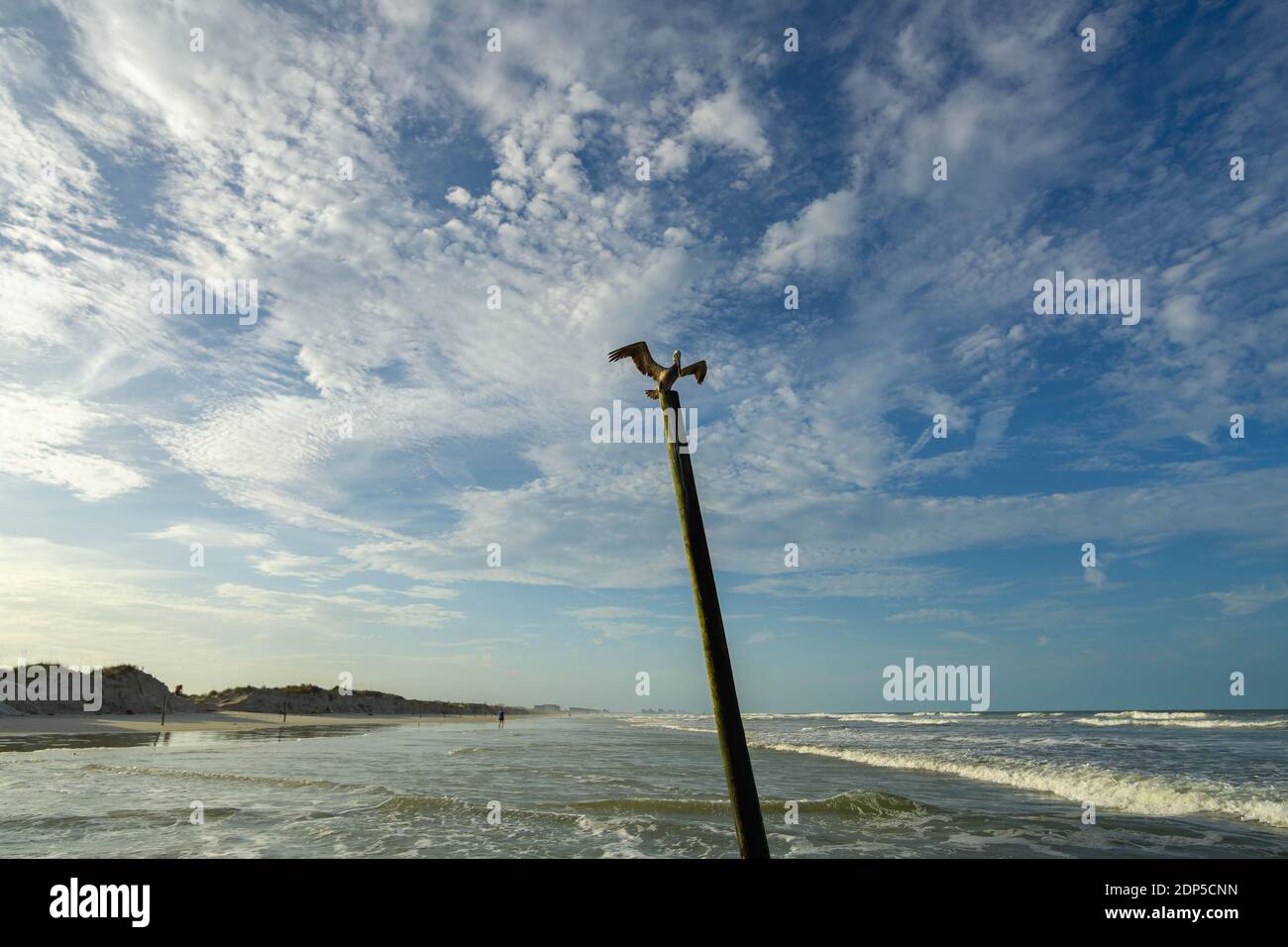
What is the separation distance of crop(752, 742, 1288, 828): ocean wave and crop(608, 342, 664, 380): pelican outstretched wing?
19856 millimetres

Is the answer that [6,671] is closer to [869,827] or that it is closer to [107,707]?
[107,707]

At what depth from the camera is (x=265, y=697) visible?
97.0 meters

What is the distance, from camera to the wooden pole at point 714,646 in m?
5.01

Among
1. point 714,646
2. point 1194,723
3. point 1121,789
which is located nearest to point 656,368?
point 714,646

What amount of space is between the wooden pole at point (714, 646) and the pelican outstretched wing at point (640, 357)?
1.03ft

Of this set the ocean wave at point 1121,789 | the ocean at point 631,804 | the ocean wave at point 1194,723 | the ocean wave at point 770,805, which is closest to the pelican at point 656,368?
the ocean at point 631,804

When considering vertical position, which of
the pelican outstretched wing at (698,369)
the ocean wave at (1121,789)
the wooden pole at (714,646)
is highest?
the pelican outstretched wing at (698,369)

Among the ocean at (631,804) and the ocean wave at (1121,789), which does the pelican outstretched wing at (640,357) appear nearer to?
the ocean at (631,804)

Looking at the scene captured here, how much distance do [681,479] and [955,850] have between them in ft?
39.9

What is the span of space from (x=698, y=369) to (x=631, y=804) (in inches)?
639

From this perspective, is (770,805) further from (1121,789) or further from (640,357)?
(640,357)

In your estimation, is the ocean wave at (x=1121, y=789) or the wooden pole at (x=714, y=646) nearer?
the wooden pole at (x=714, y=646)

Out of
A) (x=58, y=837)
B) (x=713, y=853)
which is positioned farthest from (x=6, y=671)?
(x=713, y=853)

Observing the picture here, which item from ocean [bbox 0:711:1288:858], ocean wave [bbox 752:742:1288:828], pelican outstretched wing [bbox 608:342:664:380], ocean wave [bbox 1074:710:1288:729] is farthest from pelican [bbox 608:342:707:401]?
ocean wave [bbox 1074:710:1288:729]
